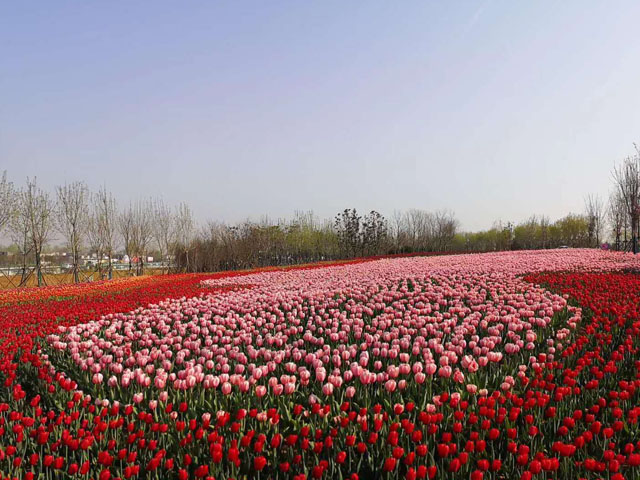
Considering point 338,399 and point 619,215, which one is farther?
point 619,215

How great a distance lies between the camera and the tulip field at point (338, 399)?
109 inches

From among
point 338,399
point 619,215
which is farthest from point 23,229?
point 619,215

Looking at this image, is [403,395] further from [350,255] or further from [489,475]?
[350,255]

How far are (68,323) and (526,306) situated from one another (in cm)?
750

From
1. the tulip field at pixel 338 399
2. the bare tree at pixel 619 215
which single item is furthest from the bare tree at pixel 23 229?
the bare tree at pixel 619 215

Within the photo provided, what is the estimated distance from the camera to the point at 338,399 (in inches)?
155

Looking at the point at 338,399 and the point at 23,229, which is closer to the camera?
the point at 338,399

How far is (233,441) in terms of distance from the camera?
280 centimetres

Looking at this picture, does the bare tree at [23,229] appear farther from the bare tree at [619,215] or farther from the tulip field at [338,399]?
the bare tree at [619,215]

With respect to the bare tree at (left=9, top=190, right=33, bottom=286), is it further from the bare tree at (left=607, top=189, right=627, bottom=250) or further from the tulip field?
the bare tree at (left=607, top=189, right=627, bottom=250)

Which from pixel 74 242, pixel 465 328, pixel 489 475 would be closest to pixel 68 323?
pixel 465 328

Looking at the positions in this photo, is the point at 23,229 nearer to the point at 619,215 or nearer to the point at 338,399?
the point at 338,399

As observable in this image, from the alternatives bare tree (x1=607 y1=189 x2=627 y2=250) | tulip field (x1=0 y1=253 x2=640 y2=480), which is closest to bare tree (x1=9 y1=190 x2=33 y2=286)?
tulip field (x1=0 y1=253 x2=640 y2=480)

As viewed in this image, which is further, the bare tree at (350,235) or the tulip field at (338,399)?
the bare tree at (350,235)
